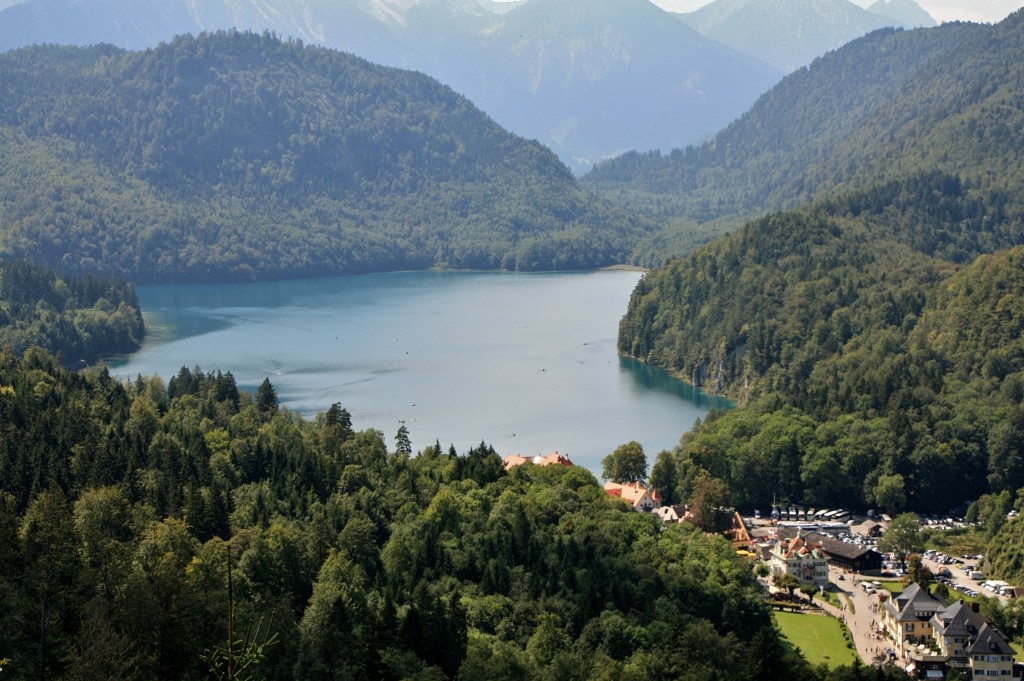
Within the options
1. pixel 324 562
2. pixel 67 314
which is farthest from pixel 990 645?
pixel 67 314

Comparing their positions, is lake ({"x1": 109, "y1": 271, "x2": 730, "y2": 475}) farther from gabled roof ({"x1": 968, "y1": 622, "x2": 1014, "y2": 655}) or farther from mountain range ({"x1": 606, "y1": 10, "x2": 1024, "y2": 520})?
gabled roof ({"x1": 968, "y1": 622, "x2": 1014, "y2": 655})

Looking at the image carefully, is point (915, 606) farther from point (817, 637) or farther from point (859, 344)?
point (859, 344)

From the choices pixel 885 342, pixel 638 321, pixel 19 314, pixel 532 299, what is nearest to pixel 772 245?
pixel 638 321

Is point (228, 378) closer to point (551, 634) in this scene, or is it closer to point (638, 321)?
point (551, 634)

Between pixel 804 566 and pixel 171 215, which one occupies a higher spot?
pixel 171 215

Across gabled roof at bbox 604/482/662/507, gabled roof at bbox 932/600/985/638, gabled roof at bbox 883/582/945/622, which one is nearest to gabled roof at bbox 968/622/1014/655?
gabled roof at bbox 932/600/985/638

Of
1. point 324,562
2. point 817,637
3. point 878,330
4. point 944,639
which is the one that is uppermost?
point 878,330
